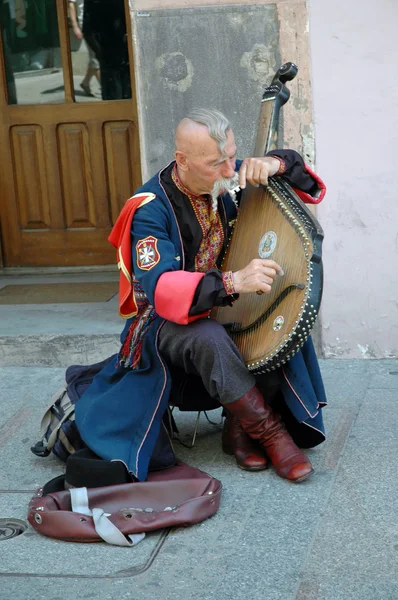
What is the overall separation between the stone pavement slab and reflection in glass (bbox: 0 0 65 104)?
2.75 metres

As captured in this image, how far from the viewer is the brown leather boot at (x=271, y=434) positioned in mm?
3293

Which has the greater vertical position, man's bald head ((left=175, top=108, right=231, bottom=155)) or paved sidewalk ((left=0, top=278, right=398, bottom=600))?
man's bald head ((left=175, top=108, right=231, bottom=155))

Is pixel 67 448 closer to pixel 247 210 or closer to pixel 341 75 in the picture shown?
pixel 247 210

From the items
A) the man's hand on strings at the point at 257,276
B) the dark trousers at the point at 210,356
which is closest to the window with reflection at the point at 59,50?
the dark trousers at the point at 210,356

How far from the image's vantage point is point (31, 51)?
5.86 m

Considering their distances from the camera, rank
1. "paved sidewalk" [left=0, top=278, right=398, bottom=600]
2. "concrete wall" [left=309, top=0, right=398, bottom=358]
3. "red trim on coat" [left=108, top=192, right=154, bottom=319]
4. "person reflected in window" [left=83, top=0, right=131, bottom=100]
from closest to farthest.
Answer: "paved sidewalk" [left=0, top=278, right=398, bottom=600] → "red trim on coat" [left=108, top=192, right=154, bottom=319] → "concrete wall" [left=309, top=0, right=398, bottom=358] → "person reflected in window" [left=83, top=0, right=131, bottom=100]

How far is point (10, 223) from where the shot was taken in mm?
6125

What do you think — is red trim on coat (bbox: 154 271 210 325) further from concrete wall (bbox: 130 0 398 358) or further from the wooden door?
the wooden door

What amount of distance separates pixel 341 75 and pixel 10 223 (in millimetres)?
2550

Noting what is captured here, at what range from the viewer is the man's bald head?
3.21m

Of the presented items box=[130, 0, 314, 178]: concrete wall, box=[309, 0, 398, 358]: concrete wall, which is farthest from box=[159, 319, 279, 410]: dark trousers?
box=[130, 0, 314, 178]: concrete wall

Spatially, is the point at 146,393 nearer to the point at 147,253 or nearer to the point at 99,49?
the point at 147,253

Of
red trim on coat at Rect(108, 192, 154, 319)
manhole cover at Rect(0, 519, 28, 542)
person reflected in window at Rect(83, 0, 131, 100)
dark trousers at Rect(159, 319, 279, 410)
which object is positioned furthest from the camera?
person reflected in window at Rect(83, 0, 131, 100)

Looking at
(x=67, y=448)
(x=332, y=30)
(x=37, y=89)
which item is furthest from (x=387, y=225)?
(x=37, y=89)
